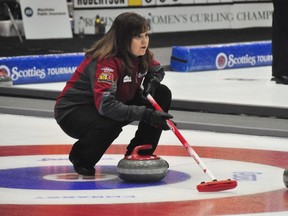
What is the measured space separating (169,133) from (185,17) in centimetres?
1152

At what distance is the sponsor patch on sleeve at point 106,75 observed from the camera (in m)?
5.24

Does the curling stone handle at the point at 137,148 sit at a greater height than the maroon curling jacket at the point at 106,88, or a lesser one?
lesser

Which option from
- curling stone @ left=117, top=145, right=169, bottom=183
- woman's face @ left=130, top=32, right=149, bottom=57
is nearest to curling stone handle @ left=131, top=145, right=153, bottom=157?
curling stone @ left=117, top=145, right=169, bottom=183

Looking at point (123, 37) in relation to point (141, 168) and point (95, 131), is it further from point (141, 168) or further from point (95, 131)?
point (141, 168)

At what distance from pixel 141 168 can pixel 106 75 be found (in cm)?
52

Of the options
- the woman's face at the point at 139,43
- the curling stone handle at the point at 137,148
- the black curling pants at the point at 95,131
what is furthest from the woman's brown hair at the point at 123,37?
the curling stone handle at the point at 137,148

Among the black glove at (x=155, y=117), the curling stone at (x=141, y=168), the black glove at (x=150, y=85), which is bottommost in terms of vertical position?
the curling stone at (x=141, y=168)

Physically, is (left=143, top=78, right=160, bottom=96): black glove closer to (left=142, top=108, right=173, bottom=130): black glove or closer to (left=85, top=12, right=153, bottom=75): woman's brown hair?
(left=85, top=12, right=153, bottom=75): woman's brown hair

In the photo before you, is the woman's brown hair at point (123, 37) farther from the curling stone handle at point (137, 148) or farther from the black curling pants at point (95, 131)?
the curling stone handle at point (137, 148)

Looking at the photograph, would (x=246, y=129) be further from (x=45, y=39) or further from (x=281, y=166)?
(x=45, y=39)

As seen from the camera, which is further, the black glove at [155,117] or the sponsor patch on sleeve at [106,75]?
the sponsor patch on sleeve at [106,75]

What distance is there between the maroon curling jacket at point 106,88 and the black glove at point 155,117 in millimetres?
36

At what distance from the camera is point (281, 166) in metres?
5.78

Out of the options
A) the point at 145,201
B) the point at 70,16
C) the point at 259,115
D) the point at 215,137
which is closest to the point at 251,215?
the point at 145,201
